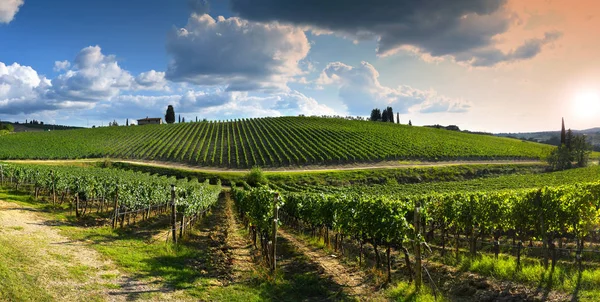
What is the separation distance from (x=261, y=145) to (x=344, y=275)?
8361cm

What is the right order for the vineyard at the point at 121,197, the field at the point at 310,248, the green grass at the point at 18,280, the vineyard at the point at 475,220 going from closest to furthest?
the green grass at the point at 18,280 < the field at the point at 310,248 < the vineyard at the point at 475,220 < the vineyard at the point at 121,197

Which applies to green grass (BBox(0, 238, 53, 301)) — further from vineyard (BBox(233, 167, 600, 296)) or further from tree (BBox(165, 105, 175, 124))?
tree (BBox(165, 105, 175, 124))

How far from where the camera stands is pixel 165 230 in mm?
23062

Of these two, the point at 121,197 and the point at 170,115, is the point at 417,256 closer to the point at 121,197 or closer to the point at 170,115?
the point at 121,197

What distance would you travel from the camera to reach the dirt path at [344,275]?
12.3 metres

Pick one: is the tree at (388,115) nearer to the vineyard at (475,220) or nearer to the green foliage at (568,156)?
the green foliage at (568,156)

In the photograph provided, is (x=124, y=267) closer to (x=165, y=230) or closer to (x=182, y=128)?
(x=165, y=230)

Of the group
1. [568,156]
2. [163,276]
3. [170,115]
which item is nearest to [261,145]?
[568,156]

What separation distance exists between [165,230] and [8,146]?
97383 millimetres

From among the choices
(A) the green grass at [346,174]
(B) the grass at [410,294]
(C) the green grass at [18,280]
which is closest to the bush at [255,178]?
(A) the green grass at [346,174]

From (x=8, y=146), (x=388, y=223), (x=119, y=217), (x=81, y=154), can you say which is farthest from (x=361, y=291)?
(x=8, y=146)

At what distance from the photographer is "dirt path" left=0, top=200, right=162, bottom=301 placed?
35.5 feet

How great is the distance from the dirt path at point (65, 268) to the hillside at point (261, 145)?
212 feet

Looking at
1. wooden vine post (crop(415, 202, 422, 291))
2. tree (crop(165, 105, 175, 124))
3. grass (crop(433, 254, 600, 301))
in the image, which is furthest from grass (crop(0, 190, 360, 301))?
tree (crop(165, 105, 175, 124))
